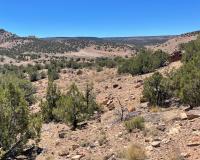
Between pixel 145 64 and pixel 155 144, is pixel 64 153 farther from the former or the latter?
pixel 145 64

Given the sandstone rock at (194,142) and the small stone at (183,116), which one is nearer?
the sandstone rock at (194,142)

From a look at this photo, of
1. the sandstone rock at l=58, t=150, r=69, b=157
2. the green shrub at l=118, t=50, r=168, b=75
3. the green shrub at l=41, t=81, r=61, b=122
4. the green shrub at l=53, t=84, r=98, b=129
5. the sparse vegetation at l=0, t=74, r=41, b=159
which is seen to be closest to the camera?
the sandstone rock at l=58, t=150, r=69, b=157

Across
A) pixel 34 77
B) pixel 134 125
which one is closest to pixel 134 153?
pixel 134 125

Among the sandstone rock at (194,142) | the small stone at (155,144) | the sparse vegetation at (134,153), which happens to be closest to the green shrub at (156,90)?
the small stone at (155,144)

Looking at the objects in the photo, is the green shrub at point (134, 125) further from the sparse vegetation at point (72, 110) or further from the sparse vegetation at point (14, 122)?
the sparse vegetation at point (72, 110)

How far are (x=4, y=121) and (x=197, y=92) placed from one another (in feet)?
33.5

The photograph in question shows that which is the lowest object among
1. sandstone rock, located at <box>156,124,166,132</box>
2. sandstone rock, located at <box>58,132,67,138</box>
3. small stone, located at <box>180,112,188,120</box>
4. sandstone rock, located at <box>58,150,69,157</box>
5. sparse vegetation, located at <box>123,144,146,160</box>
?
sandstone rock, located at <box>58,132,67,138</box>

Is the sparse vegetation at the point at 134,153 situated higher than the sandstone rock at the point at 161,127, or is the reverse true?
the sandstone rock at the point at 161,127

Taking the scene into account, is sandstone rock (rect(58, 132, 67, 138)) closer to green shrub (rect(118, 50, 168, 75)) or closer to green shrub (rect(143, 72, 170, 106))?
green shrub (rect(143, 72, 170, 106))

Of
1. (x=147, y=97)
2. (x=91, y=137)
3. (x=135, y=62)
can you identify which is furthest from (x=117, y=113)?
(x=135, y=62)

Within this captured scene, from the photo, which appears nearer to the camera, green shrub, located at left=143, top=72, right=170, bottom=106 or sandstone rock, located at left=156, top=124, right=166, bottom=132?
sandstone rock, located at left=156, top=124, right=166, bottom=132

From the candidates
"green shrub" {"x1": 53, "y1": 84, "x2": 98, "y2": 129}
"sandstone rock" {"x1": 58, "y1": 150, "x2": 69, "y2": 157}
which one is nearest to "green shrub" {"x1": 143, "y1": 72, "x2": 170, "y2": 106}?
"green shrub" {"x1": 53, "y1": 84, "x2": 98, "y2": 129}

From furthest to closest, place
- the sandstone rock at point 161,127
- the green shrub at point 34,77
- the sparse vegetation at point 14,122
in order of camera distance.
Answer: the green shrub at point 34,77 < the sandstone rock at point 161,127 < the sparse vegetation at point 14,122

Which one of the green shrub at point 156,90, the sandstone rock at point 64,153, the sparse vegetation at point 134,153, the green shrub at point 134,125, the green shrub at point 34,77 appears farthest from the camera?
the green shrub at point 34,77
